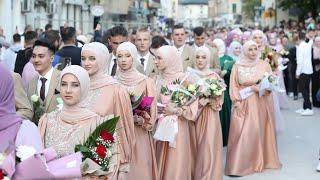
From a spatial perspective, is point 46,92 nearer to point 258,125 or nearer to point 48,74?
point 48,74

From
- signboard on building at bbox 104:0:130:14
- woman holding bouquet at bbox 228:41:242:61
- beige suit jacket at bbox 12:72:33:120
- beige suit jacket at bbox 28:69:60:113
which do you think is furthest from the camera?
signboard on building at bbox 104:0:130:14

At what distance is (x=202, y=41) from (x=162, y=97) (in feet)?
13.1

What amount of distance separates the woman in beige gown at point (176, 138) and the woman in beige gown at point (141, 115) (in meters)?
0.77

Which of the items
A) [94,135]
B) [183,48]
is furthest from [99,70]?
[183,48]

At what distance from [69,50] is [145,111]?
7.60 ft

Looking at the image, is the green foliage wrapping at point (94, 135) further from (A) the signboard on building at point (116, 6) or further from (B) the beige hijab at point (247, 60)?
(A) the signboard on building at point (116, 6)

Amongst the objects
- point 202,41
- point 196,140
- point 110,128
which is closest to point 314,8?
point 202,41

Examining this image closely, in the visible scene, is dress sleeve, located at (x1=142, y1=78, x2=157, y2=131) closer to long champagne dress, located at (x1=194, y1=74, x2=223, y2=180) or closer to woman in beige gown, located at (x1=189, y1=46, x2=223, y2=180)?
woman in beige gown, located at (x1=189, y1=46, x2=223, y2=180)

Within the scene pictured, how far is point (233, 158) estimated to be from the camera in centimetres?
935

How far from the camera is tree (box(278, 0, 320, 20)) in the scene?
39.4 m

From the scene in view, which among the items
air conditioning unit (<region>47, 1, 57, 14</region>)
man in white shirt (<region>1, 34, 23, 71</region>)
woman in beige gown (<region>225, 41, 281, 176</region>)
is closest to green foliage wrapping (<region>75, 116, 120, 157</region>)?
woman in beige gown (<region>225, 41, 281, 176</region>)

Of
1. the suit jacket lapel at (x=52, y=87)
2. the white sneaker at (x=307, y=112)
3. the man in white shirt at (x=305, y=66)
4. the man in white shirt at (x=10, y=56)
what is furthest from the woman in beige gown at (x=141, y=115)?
the man in white shirt at (x=305, y=66)

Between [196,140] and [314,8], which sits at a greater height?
[314,8]

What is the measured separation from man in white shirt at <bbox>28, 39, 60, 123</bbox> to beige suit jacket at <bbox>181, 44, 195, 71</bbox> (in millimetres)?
3919
